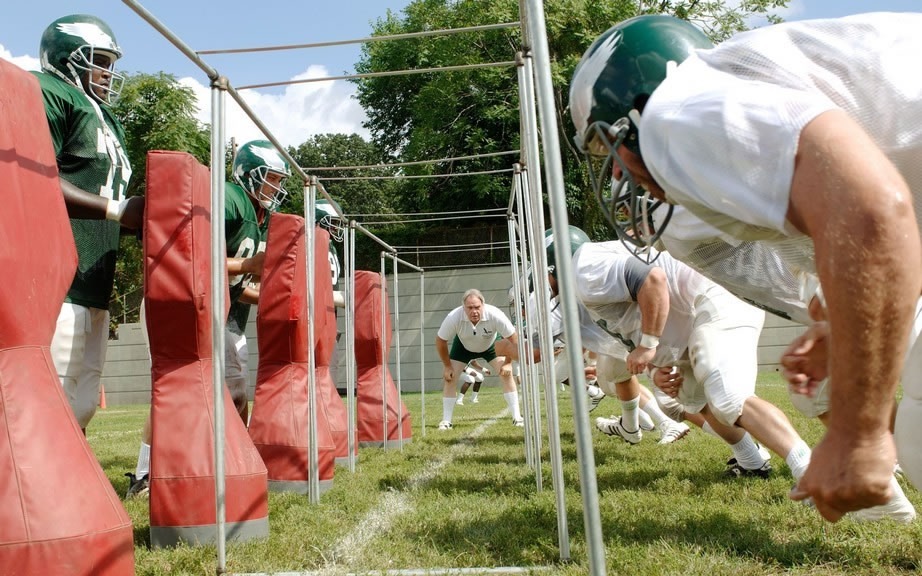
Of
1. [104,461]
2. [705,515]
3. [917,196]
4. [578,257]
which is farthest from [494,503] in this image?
[104,461]

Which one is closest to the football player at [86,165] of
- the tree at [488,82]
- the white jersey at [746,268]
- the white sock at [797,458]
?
the white jersey at [746,268]

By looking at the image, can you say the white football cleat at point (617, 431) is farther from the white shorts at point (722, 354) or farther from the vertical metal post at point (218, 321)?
the vertical metal post at point (218, 321)

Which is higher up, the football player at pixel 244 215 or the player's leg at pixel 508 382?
the football player at pixel 244 215

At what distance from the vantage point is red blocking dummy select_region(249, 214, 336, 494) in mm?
4480

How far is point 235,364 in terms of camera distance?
16.9ft

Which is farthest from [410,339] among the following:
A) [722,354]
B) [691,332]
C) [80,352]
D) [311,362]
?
[80,352]

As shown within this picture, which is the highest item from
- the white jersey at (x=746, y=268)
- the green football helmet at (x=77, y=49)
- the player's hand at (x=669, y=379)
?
the green football helmet at (x=77, y=49)

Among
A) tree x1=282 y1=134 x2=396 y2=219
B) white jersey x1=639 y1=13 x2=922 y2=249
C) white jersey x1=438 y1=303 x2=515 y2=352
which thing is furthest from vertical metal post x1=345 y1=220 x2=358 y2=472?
tree x1=282 y1=134 x2=396 y2=219

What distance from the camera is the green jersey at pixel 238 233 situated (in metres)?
4.76

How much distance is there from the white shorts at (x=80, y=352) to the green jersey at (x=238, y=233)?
40.9 inches

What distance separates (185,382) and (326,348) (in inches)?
96.4

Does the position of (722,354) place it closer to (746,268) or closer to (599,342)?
(746,268)

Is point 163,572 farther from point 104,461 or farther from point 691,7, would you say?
point 691,7

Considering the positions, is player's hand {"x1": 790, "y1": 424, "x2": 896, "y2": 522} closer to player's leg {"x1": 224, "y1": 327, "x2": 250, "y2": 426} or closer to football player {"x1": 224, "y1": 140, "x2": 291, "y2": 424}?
football player {"x1": 224, "y1": 140, "x2": 291, "y2": 424}
